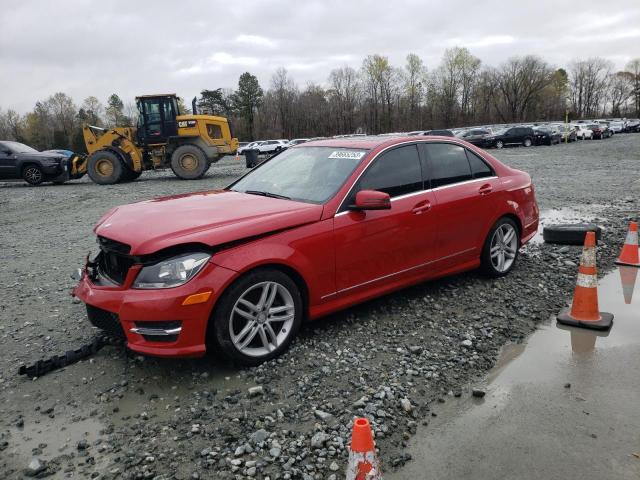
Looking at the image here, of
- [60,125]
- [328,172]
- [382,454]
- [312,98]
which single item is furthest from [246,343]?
[60,125]

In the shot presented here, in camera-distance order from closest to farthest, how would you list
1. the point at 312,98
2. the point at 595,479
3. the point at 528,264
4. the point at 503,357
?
the point at 595,479 < the point at 503,357 < the point at 528,264 < the point at 312,98

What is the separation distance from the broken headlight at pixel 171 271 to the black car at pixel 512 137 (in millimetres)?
37279

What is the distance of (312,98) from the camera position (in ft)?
291

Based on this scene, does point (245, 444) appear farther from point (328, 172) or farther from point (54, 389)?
point (328, 172)

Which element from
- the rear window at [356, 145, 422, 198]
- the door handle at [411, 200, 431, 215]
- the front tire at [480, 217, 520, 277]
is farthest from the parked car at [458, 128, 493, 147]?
the door handle at [411, 200, 431, 215]

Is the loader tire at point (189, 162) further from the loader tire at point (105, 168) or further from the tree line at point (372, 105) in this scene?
the tree line at point (372, 105)

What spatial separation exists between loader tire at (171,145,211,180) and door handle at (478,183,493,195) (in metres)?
15.1

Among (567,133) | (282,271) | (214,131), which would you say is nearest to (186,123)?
(214,131)

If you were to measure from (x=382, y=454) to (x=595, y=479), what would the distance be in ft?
3.57

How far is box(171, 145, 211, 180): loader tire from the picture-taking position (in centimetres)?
1888

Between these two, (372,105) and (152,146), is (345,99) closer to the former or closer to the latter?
(372,105)

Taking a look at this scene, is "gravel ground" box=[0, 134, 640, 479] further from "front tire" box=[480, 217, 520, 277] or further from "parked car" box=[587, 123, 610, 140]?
"parked car" box=[587, 123, 610, 140]

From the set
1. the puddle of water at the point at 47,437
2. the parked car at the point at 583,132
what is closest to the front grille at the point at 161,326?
the puddle of water at the point at 47,437

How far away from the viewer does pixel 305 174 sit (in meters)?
4.64
